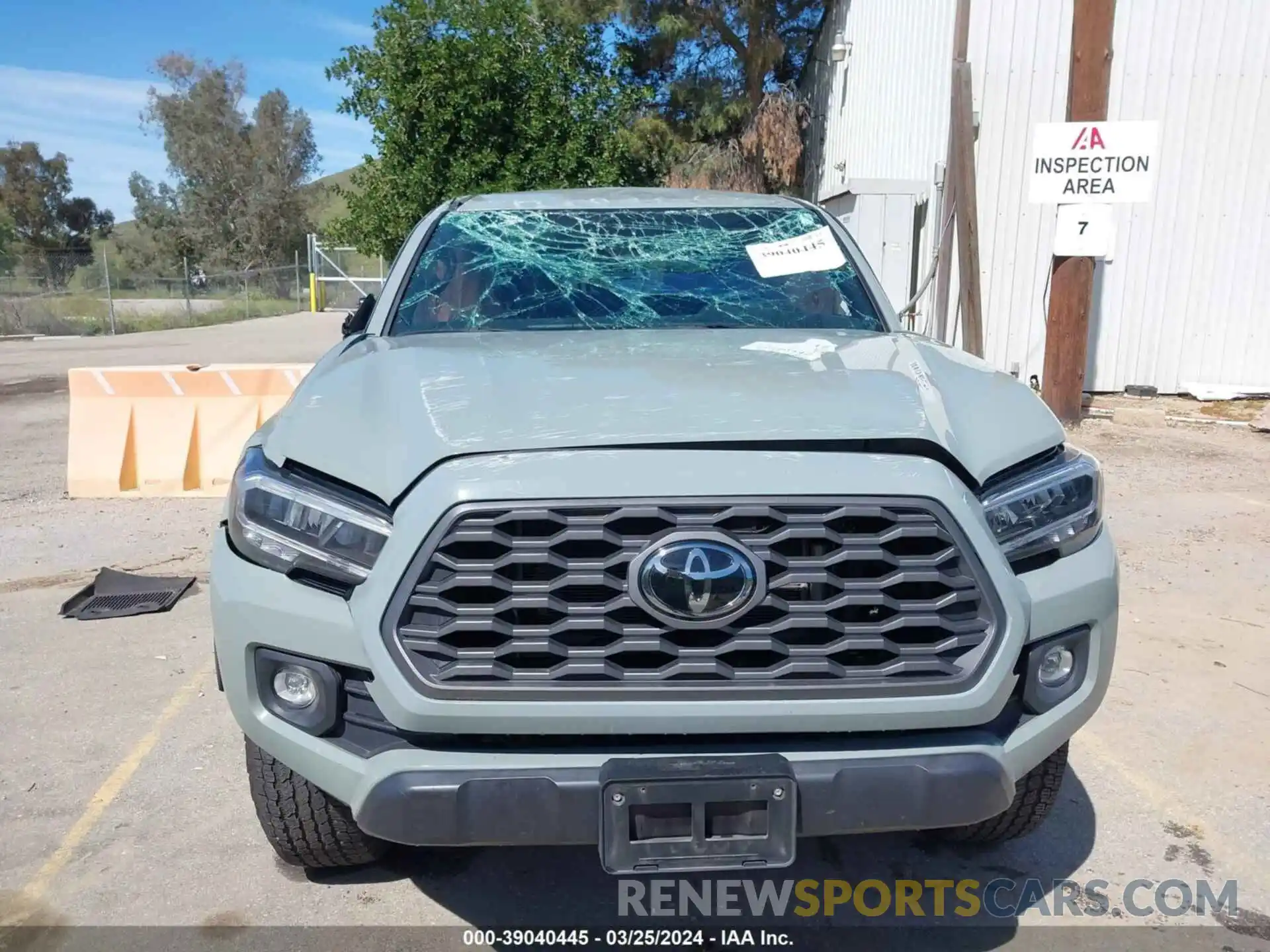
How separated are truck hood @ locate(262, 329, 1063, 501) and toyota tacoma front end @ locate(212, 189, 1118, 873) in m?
0.01

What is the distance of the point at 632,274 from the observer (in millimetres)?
3684

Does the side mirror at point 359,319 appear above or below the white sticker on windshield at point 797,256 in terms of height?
below

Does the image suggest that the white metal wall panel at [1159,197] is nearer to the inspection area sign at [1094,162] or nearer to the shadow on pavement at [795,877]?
the inspection area sign at [1094,162]

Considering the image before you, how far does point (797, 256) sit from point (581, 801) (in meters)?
2.33

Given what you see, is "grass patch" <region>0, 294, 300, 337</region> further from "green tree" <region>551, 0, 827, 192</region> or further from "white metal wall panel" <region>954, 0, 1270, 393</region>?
"white metal wall panel" <region>954, 0, 1270, 393</region>

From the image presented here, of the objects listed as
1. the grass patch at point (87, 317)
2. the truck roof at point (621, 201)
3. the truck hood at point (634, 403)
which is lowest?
the grass patch at point (87, 317)

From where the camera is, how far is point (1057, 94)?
1097 cm

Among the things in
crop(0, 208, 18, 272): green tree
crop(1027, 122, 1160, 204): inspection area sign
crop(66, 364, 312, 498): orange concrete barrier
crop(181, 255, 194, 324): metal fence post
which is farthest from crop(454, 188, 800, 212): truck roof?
crop(0, 208, 18, 272): green tree

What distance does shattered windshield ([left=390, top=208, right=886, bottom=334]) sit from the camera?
3.47m

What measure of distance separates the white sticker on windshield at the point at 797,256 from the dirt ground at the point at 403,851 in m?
1.92

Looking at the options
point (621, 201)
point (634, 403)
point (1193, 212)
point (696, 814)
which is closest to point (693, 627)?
point (696, 814)

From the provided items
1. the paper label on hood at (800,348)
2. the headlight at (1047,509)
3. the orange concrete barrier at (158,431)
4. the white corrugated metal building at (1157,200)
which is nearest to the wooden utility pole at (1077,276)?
the white corrugated metal building at (1157,200)

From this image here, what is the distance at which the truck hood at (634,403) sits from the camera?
85.4 inches

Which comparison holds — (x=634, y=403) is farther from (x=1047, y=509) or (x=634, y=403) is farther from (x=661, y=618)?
(x=1047, y=509)
